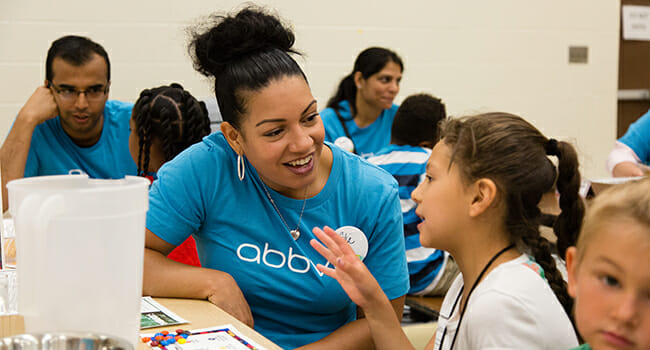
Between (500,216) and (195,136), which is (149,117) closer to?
(195,136)

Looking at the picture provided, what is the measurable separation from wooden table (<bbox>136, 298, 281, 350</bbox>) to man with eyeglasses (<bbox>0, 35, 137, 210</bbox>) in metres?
1.48

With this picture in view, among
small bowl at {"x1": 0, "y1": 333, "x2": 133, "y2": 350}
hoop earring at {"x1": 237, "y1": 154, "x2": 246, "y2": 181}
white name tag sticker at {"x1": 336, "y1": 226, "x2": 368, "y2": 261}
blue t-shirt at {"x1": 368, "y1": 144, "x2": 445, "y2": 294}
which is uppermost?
hoop earring at {"x1": 237, "y1": 154, "x2": 246, "y2": 181}

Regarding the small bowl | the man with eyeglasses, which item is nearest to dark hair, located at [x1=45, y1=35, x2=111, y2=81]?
the man with eyeglasses

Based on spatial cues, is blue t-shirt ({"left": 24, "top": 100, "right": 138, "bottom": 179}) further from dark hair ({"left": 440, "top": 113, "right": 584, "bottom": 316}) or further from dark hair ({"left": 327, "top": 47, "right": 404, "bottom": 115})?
dark hair ({"left": 440, "top": 113, "right": 584, "bottom": 316})

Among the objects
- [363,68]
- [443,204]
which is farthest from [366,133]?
[443,204]

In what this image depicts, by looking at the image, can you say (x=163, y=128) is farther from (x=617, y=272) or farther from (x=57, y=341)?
(x=617, y=272)

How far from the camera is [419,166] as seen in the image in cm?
268

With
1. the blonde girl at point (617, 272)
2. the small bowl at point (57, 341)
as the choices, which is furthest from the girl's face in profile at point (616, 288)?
the small bowl at point (57, 341)

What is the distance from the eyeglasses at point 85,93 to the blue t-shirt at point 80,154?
0.15m

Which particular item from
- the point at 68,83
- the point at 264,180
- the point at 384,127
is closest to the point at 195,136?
the point at 264,180

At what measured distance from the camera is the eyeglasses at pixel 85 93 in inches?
105

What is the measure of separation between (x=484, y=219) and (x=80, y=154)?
2.03m

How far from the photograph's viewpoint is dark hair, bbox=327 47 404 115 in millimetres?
3787

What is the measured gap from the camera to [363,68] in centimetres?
382
